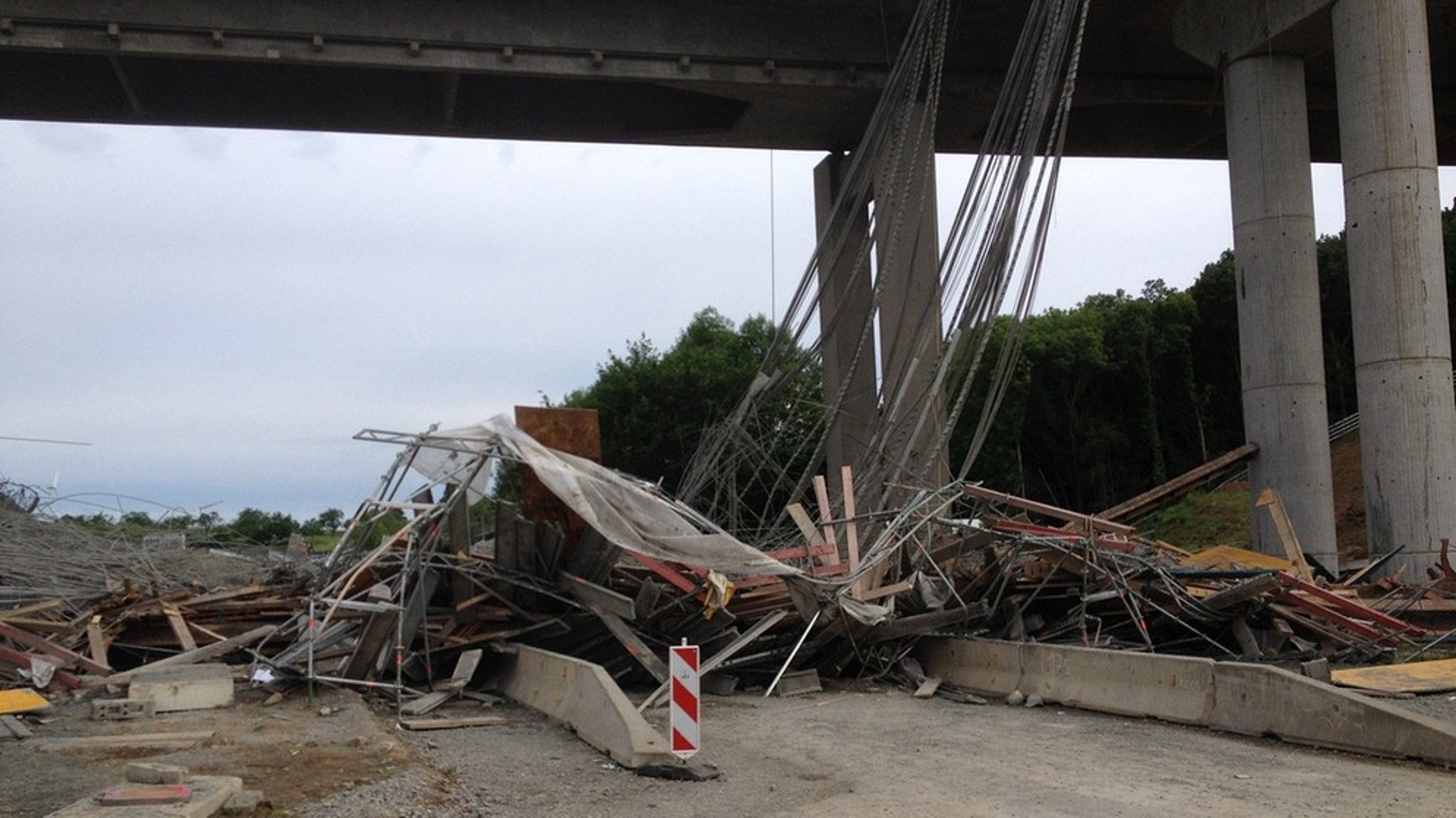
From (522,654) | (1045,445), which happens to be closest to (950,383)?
(522,654)

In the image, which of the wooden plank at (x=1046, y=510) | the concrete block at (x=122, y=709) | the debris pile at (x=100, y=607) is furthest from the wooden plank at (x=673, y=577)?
the concrete block at (x=122, y=709)

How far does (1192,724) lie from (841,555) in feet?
16.6

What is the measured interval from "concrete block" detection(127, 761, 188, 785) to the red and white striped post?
307 cm

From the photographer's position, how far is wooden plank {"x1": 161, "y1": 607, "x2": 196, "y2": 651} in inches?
551

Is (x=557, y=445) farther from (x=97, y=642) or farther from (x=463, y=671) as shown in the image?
(x=97, y=642)

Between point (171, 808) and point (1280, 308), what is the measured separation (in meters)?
19.9

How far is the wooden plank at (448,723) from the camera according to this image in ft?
36.0

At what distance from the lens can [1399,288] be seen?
1978 centimetres

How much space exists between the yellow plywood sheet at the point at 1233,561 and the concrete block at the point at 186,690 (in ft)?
37.8

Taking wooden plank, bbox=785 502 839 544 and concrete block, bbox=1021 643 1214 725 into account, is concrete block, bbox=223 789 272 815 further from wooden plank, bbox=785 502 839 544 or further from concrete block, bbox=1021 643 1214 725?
wooden plank, bbox=785 502 839 544

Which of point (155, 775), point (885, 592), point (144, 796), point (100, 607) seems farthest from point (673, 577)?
point (144, 796)

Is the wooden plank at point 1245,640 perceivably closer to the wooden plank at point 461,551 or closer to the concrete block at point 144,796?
the wooden plank at point 461,551

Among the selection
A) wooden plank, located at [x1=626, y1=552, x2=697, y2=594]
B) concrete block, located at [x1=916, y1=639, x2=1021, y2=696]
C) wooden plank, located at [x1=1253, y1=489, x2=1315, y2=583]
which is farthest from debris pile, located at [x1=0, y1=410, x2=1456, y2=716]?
wooden plank, located at [x1=1253, y1=489, x2=1315, y2=583]

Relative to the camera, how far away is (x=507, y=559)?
45.2 feet
